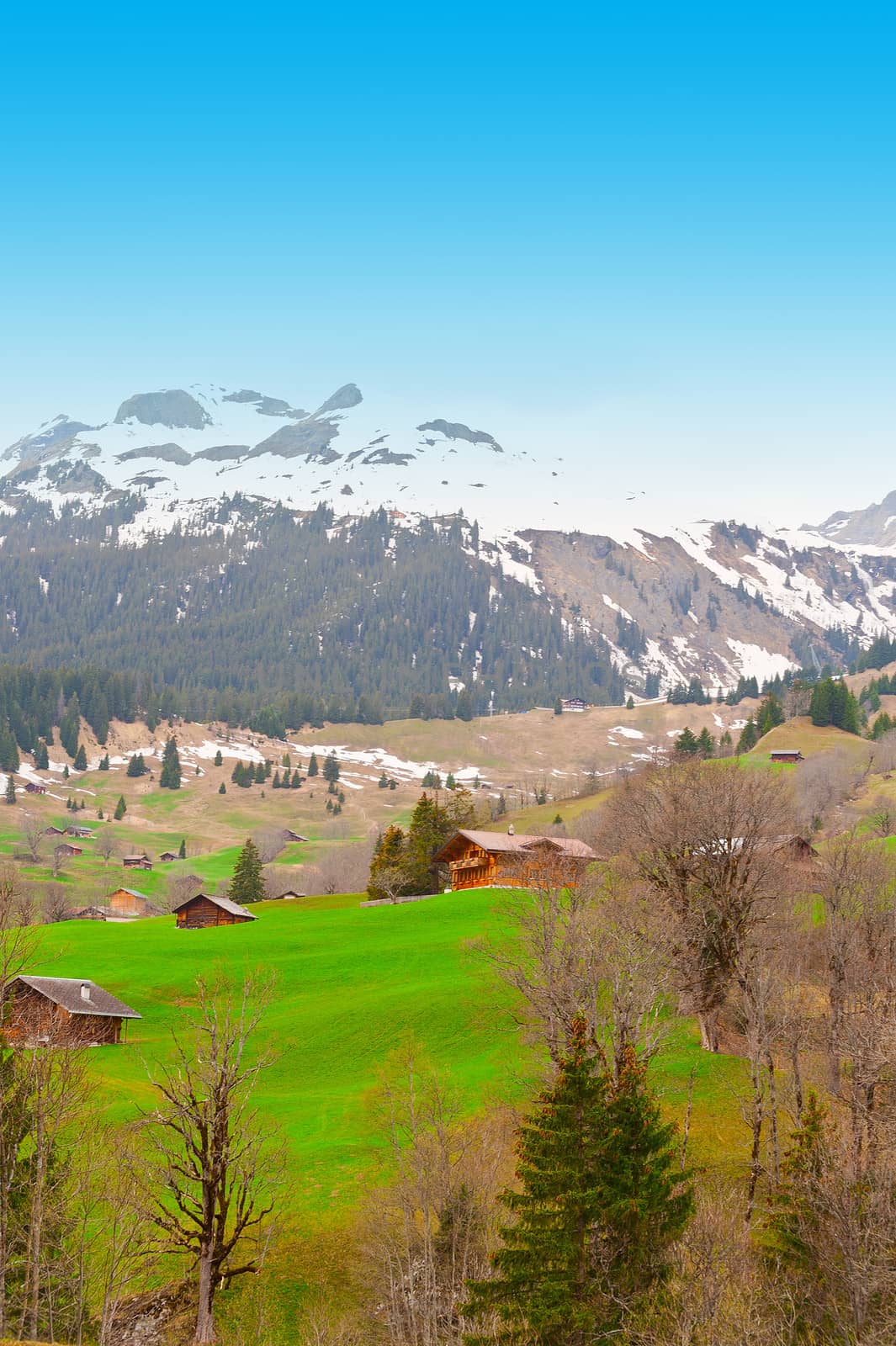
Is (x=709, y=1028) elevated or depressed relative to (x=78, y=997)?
elevated

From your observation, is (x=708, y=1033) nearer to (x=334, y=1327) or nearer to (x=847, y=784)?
(x=334, y=1327)

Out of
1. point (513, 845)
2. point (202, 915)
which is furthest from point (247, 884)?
point (513, 845)

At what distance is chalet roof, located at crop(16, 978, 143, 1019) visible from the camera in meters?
64.4

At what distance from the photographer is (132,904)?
166625 mm

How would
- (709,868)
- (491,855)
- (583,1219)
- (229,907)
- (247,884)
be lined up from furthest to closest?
(247,884), (229,907), (491,855), (709,868), (583,1219)

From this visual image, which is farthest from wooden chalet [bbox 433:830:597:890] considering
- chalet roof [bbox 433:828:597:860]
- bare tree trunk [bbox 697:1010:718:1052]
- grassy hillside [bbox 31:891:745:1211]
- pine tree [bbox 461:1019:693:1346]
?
pine tree [bbox 461:1019:693:1346]

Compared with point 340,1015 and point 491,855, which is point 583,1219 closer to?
point 340,1015

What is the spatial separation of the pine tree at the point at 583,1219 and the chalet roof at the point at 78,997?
37557 millimetres

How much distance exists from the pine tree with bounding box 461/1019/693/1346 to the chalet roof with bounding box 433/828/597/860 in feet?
238

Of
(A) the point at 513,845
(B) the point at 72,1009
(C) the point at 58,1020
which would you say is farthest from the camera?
(A) the point at 513,845

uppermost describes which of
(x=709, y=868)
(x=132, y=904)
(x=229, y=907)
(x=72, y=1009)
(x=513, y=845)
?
(x=709, y=868)

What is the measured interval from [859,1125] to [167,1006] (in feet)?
150

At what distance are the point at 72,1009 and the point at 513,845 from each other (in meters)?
54.4

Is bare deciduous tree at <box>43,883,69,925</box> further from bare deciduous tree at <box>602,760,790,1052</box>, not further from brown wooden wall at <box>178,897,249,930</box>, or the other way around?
bare deciduous tree at <box>602,760,790,1052</box>
